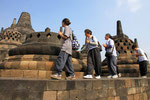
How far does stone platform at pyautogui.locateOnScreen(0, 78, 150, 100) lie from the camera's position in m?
2.28

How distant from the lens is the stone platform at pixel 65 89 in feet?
7.48

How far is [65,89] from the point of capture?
2.67m

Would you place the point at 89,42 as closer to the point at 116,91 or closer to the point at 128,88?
the point at 116,91

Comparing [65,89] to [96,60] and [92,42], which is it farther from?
[92,42]

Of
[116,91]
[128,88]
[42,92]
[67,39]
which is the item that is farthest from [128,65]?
[42,92]

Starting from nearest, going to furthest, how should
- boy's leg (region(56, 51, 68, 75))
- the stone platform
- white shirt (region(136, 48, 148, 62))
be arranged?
1. the stone platform
2. boy's leg (region(56, 51, 68, 75))
3. white shirt (region(136, 48, 148, 62))

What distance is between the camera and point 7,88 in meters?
2.26

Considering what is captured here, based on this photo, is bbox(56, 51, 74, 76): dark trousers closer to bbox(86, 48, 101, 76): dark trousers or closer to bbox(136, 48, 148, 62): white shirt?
bbox(86, 48, 101, 76): dark trousers

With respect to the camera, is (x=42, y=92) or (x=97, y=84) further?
(x=97, y=84)

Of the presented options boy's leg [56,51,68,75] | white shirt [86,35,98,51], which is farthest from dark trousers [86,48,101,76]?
boy's leg [56,51,68,75]

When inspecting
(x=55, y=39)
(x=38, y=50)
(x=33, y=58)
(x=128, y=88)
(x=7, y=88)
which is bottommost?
(x=128, y=88)

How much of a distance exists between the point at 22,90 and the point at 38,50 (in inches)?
114

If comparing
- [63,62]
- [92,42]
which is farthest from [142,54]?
[63,62]

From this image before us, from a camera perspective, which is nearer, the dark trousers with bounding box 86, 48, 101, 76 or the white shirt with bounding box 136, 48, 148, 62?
the dark trousers with bounding box 86, 48, 101, 76
